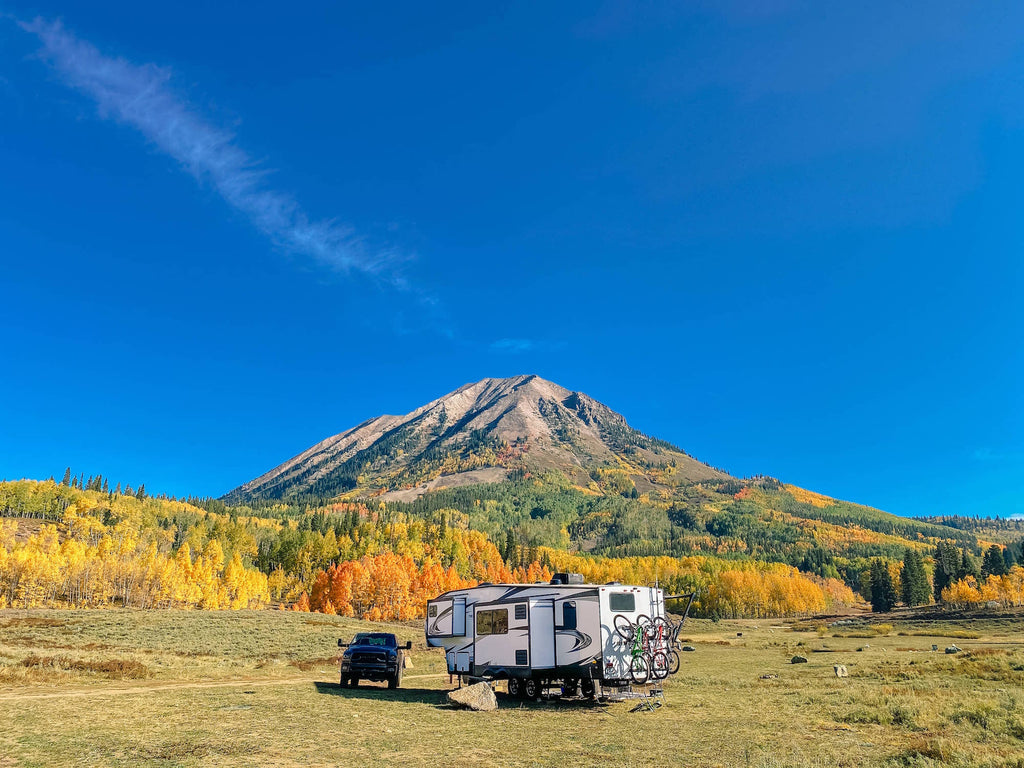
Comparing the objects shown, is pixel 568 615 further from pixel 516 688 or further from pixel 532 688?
pixel 516 688

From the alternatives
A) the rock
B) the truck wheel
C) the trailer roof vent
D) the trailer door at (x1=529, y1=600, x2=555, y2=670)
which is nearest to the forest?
the trailer roof vent

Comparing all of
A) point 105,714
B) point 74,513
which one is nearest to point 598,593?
point 105,714

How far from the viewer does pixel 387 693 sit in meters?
28.1

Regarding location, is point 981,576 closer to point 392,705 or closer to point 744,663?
point 744,663

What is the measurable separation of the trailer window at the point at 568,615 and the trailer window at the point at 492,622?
2.78 meters

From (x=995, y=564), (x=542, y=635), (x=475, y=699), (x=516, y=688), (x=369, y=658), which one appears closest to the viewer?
(x=475, y=699)

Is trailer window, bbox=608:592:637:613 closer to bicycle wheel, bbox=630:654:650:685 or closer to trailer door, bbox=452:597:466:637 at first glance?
bicycle wheel, bbox=630:654:650:685

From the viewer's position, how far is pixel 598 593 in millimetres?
24781

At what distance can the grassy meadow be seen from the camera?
14023 mm

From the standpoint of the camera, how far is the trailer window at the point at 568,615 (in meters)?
25.0

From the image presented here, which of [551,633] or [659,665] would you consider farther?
[659,665]

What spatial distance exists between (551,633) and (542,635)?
1.33ft

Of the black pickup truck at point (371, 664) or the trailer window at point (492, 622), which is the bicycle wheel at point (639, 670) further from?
the black pickup truck at point (371, 664)

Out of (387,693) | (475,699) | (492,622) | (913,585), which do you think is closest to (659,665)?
(492,622)
